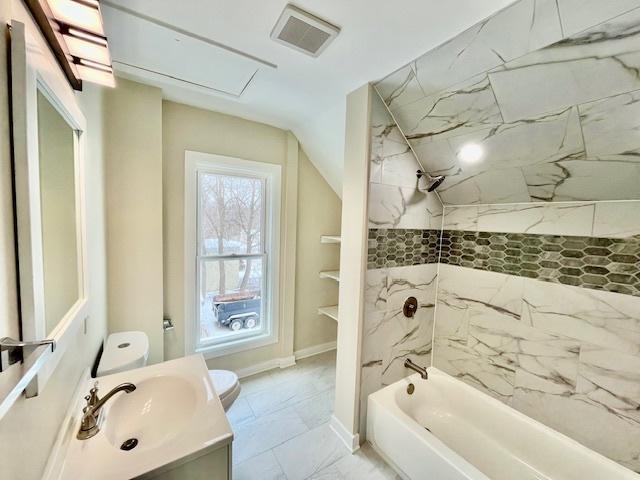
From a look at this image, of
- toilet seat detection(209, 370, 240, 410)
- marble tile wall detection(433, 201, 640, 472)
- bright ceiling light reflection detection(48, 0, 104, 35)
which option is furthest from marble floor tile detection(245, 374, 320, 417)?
bright ceiling light reflection detection(48, 0, 104, 35)

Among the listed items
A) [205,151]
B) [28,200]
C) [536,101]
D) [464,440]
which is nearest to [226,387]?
[28,200]

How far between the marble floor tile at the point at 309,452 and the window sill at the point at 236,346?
944mm

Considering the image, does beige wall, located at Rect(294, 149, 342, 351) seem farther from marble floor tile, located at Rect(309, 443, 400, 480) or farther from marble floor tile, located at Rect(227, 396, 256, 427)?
marble floor tile, located at Rect(309, 443, 400, 480)

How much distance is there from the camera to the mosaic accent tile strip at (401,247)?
1.75m

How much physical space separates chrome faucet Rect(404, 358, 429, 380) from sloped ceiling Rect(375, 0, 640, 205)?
134 centimetres

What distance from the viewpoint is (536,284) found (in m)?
1.62

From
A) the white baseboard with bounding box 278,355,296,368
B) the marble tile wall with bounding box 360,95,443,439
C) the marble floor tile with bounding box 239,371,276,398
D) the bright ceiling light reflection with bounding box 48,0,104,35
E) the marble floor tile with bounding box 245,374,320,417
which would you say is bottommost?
the marble floor tile with bounding box 245,374,320,417

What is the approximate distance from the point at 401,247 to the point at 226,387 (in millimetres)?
1504

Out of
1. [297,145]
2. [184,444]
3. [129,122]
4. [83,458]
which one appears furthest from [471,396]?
[129,122]

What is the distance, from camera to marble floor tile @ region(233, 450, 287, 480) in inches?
62.3

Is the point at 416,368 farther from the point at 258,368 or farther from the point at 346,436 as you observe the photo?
the point at 258,368

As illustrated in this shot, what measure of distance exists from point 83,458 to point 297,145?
8.20ft

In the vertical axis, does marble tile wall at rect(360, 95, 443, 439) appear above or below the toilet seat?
above

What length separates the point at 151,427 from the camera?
3.84 feet
